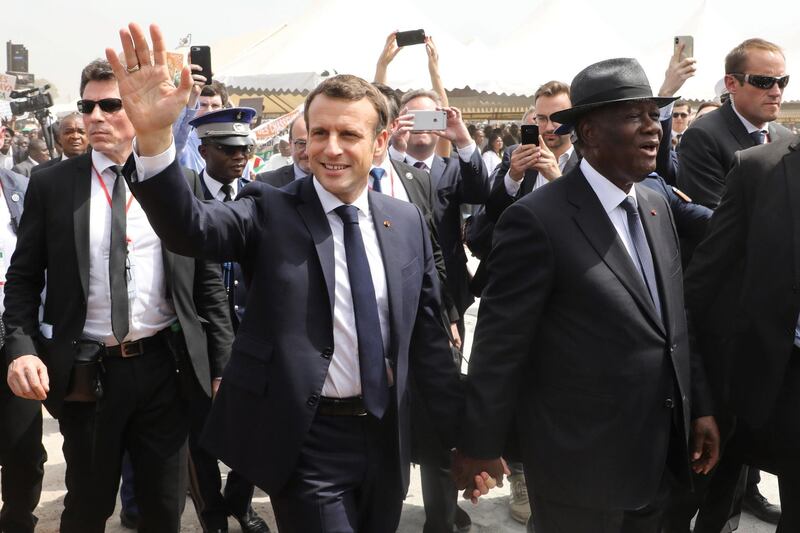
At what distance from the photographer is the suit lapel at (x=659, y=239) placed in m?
2.71

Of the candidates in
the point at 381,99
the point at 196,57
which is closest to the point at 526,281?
the point at 381,99

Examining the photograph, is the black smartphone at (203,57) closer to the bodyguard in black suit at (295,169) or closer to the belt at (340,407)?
the bodyguard in black suit at (295,169)

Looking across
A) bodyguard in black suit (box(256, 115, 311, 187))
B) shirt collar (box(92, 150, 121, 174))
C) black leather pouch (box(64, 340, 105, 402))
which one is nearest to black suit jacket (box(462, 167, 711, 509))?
black leather pouch (box(64, 340, 105, 402))

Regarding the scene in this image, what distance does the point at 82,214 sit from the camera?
325 centimetres

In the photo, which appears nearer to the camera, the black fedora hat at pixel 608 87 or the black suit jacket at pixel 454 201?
the black fedora hat at pixel 608 87

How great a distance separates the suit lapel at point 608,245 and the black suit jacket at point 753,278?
2.09 ft

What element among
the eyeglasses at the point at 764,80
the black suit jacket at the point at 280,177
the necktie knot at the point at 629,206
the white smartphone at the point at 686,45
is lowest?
the black suit jacket at the point at 280,177

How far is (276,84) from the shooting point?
1521cm

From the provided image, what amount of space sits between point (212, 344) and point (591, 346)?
1.82 m

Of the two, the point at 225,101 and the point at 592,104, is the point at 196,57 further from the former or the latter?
the point at 592,104

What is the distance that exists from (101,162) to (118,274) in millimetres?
498

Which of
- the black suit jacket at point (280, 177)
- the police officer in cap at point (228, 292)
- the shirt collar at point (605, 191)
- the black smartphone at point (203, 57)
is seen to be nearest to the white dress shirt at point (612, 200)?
the shirt collar at point (605, 191)

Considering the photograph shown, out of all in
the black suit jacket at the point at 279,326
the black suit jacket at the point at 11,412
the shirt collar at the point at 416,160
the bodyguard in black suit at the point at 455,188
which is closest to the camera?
the black suit jacket at the point at 279,326

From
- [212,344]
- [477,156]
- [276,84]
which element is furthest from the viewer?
[276,84]
